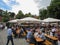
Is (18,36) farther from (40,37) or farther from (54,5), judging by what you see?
(54,5)

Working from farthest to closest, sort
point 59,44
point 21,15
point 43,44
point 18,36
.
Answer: point 21,15
point 18,36
point 59,44
point 43,44

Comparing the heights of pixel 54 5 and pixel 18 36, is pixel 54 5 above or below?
above

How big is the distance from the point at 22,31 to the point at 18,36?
768mm

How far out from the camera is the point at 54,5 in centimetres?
6116

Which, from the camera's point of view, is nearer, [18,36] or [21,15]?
[18,36]

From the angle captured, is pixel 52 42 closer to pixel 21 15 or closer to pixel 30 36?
pixel 30 36

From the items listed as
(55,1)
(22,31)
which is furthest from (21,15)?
(22,31)

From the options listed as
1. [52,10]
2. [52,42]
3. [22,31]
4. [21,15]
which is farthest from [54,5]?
[21,15]

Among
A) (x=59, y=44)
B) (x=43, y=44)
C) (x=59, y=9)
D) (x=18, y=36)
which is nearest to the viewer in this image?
(x=43, y=44)

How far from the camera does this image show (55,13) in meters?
60.0

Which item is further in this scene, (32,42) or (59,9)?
(59,9)

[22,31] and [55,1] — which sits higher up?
[55,1]

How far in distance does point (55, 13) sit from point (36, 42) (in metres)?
46.2

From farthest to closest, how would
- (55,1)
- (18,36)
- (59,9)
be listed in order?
(55,1)
(59,9)
(18,36)
